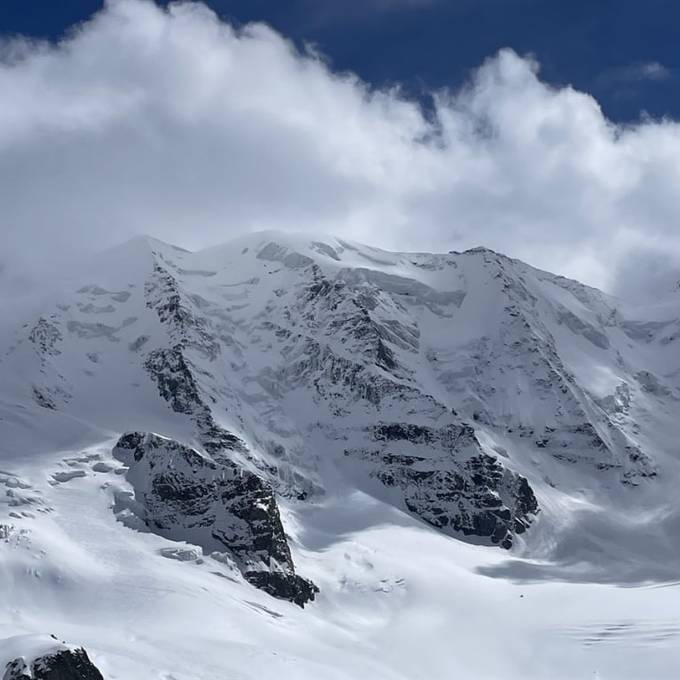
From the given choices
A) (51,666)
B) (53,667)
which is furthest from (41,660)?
(53,667)

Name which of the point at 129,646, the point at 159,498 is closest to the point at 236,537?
the point at 159,498

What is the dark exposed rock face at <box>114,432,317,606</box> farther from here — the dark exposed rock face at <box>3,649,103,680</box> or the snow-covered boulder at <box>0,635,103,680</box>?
the snow-covered boulder at <box>0,635,103,680</box>

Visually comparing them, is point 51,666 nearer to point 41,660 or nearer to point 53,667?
point 53,667

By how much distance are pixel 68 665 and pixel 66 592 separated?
189 ft

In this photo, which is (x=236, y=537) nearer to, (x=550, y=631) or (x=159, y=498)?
(x=159, y=498)

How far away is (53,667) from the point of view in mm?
95500

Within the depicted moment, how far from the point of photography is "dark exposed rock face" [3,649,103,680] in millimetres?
94188

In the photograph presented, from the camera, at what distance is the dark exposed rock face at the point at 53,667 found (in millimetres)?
94188

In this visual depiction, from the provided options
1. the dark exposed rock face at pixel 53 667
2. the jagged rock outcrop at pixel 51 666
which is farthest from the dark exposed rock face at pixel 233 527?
the jagged rock outcrop at pixel 51 666

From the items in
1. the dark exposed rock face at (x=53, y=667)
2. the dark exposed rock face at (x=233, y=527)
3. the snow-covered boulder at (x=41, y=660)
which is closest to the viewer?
the dark exposed rock face at (x=53, y=667)

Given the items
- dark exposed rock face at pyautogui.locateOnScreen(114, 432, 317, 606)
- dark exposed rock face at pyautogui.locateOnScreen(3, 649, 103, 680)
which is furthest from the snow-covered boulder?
dark exposed rock face at pyautogui.locateOnScreen(114, 432, 317, 606)

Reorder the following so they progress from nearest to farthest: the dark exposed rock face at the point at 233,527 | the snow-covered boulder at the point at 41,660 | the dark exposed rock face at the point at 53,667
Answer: the dark exposed rock face at the point at 53,667 → the snow-covered boulder at the point at 41,660 → the dark exposed rock face at the point at 233,527

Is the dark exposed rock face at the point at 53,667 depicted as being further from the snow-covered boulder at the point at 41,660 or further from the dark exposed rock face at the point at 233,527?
the dark exposed rock face at the point at 233,527

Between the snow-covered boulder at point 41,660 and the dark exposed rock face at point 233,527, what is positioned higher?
the dark exposed rock face at point 233,527
